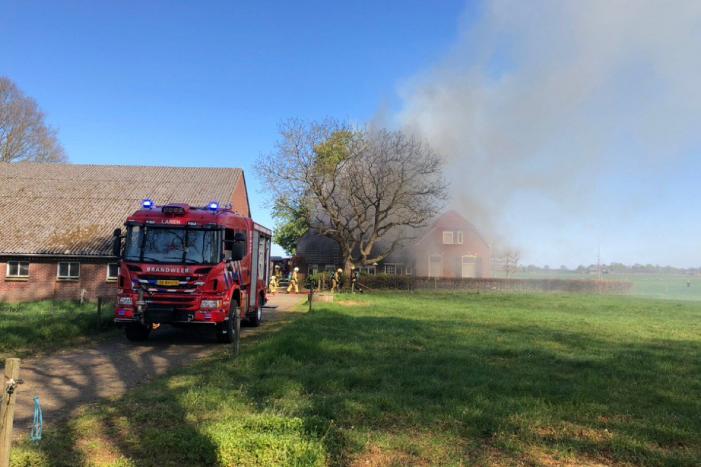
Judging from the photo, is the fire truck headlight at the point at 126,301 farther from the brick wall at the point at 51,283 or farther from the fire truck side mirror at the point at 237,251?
the brick wall at the point at 51,283

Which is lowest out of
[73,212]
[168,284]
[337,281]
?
[337,281]

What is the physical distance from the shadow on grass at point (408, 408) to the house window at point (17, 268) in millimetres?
21264

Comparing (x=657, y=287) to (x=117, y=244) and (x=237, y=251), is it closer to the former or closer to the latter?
(x=237, y=251)

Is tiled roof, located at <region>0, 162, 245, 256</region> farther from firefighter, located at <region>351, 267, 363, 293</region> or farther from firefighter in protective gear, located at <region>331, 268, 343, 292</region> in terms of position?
firefighter, located at <region>351, 267, 363, 293</region>

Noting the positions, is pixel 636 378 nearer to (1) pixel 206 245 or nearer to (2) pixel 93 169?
(1) pixel 206 245

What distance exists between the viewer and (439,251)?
50438 millimetres

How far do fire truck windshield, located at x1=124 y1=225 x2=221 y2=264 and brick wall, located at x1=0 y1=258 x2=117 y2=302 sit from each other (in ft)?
52.7

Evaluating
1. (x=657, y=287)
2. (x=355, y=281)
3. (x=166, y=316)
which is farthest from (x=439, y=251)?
(x=166, y=316)

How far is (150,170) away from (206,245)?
25531 millimetres

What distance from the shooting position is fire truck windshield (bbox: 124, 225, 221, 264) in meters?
10.5

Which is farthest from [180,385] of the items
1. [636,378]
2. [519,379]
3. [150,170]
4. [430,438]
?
[150,170]

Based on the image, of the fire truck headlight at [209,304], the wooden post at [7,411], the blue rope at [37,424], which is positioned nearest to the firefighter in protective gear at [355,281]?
the fire truck headlight at [209,304]

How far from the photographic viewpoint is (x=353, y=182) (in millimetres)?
36719

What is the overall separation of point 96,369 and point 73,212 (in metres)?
22.5
